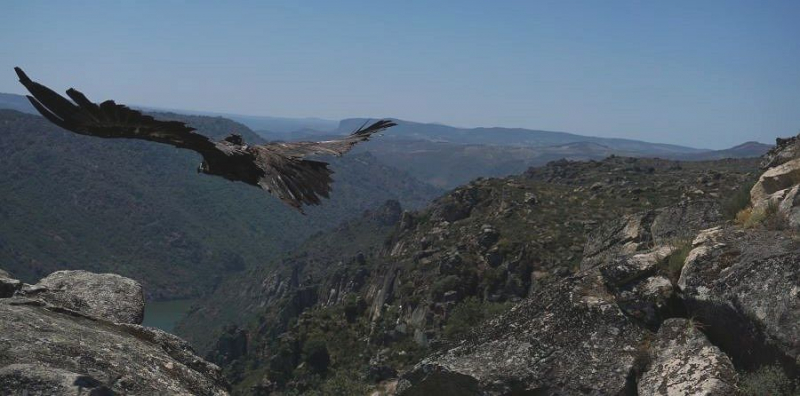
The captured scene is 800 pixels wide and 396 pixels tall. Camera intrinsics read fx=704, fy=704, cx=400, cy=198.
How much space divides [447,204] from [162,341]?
6878 centimetres

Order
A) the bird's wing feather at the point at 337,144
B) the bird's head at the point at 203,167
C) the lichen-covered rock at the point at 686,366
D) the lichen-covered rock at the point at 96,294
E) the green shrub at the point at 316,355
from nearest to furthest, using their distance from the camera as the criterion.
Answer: the bird's head at the point at 203,167 → the lichen-covered rock at the point at 686,366 → the bird's wing feather at the point at 337,144 → the lichen-covered rock at the point at 96,294 → the green shrub at the point at 316,355

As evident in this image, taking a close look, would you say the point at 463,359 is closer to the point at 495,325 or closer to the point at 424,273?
the point at 495,325

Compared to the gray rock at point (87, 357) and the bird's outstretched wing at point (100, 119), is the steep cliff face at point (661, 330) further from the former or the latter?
the bird's outstretched wing at point (100, 119)

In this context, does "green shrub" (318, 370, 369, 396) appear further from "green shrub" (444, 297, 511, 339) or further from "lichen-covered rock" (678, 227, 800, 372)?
"lichen-covered rock" (678, 227, 800, 372)

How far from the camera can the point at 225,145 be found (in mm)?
7570

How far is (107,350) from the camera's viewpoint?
7562 millimetres

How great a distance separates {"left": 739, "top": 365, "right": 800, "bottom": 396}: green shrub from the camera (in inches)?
315

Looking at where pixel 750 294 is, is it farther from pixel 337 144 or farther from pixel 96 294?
pixel 96 294

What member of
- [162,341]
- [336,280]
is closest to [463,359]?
[162,341]

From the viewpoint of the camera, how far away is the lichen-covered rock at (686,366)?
328 inches

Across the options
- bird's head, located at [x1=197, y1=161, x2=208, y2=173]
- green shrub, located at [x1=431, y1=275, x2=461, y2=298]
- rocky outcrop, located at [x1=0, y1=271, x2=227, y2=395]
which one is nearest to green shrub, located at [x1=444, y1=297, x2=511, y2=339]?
green shrub, located at [x1=431, y1=275, x2=461, y2=298]

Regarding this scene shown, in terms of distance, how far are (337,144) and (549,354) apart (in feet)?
13.3

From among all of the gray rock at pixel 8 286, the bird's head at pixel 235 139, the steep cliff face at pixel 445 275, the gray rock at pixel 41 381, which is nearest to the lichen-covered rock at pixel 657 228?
the bird's head at pixel 235 139

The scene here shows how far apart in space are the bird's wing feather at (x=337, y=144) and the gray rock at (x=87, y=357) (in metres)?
2.85
